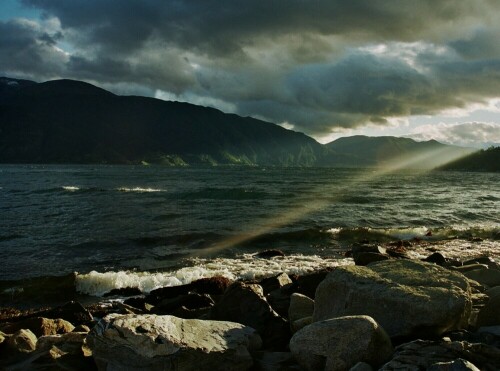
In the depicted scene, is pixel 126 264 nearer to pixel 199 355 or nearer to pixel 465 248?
pixel 199 355

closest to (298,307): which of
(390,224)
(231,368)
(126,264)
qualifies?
(231,368)

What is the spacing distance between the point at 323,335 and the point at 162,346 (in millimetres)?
2232

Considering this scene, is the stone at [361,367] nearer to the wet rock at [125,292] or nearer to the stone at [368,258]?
the stone at [368,258]

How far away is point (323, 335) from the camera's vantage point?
5.53 meters

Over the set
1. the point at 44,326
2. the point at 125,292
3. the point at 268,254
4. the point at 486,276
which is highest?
the point at 486,276

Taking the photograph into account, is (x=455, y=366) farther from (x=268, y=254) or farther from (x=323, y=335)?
(x=268, y=254)

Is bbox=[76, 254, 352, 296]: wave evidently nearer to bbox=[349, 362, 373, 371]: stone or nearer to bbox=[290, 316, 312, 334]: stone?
bbox=[290, 316, 312, 334]: stone

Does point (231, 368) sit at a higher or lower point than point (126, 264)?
higher

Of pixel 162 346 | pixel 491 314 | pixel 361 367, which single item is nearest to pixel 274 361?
pixel 361 367

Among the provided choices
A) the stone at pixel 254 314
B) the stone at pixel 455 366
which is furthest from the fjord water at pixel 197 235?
the stone at pixel 455 366

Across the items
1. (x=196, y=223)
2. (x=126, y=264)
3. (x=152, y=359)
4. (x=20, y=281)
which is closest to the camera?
(x=152, y=359)

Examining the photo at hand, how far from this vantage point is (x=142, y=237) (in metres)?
24.5

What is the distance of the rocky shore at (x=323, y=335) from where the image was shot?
5.21 m

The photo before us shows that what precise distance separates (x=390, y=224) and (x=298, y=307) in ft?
85.5
